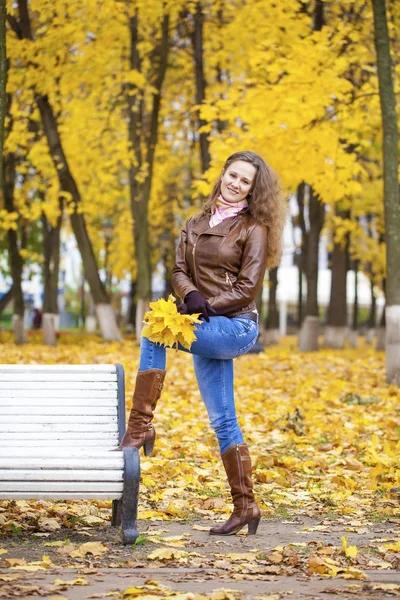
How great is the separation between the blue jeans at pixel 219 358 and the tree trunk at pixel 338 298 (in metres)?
21.7

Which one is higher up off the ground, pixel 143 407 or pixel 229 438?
pixel 143 407

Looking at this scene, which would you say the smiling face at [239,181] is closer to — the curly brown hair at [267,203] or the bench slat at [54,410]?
the curly brown hair at [267,203]

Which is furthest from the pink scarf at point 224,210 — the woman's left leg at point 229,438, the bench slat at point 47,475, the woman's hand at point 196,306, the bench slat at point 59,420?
the bench slat at point 47,475

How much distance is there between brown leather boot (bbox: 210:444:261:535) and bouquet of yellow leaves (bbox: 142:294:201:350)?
0.81 meters

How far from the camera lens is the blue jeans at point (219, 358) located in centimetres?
592

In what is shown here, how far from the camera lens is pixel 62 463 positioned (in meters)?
5.57

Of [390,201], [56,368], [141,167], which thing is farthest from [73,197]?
[56,368]

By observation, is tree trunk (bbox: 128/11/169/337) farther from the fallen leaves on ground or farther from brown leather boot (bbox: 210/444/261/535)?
brown leather boot (bbox: 210/444/261/535)

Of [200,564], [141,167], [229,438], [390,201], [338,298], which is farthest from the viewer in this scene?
[338,298]

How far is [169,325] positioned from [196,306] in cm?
23

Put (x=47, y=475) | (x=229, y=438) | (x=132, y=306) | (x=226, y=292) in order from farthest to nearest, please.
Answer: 1. (x=132, y=306)
2. (x=229, y=438)
3. (x=226, y=292)
4. (x=47, y=475)

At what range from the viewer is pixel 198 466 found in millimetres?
8688

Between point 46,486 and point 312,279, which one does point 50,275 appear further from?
point 46,486

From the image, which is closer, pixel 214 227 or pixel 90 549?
pixel 90 549
